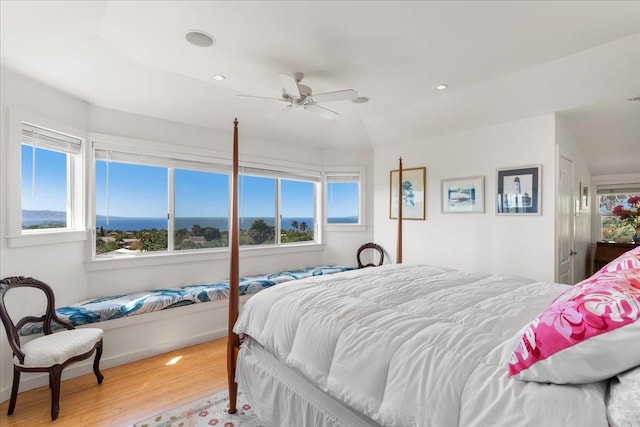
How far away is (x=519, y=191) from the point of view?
3.43m

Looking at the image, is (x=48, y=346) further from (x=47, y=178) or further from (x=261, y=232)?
(x=261, y=232)

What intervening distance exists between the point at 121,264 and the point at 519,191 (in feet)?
14.3

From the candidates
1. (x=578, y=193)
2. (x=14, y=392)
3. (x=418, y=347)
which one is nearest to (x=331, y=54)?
(x=418, y=347)

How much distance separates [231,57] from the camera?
8.55ft

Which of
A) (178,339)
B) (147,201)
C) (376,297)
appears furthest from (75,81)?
(376,297)

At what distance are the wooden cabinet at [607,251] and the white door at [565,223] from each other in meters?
0.99

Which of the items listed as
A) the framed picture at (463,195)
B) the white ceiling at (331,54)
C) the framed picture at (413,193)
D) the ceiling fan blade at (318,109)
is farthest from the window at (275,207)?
the framed picture at (463,195)

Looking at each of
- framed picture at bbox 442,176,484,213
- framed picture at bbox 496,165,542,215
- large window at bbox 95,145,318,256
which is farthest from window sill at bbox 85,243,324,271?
framed picture at bbox 496,165,542,215

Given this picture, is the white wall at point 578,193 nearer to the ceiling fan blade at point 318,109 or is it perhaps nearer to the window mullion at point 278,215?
the ceiling fan blade at point 318,109

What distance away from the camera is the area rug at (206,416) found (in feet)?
6.72

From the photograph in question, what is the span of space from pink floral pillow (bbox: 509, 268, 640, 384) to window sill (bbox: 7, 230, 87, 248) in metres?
3.30

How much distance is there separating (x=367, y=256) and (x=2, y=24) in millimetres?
4537

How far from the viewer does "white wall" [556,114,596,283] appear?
336 cm

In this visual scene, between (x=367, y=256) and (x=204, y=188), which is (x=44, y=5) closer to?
(x=204, y=188)
